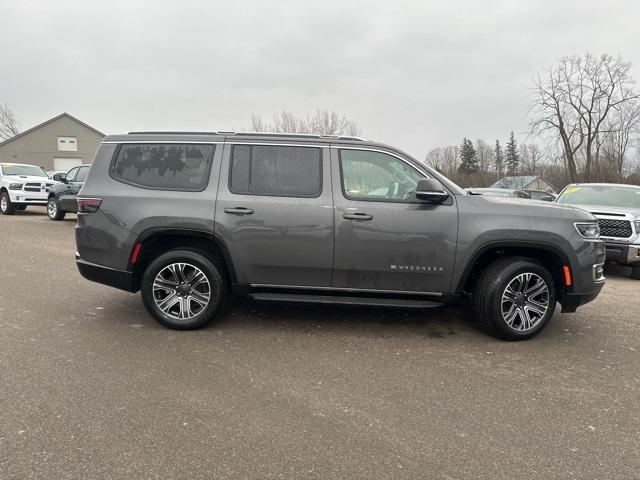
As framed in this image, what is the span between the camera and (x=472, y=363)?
13.6ft

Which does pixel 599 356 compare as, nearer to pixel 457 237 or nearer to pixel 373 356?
pixel 457 237

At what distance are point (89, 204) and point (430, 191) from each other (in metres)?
3.36

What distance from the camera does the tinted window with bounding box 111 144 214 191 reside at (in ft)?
15.6

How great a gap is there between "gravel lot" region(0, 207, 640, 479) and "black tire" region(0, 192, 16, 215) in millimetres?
13318

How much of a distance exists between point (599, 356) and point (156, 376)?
13.0 ft

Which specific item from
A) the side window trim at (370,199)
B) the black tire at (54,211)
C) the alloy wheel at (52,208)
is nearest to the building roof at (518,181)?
the black tire at (54,211)

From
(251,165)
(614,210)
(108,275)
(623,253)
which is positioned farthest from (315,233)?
(614,210)

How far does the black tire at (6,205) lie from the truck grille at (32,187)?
752 mm

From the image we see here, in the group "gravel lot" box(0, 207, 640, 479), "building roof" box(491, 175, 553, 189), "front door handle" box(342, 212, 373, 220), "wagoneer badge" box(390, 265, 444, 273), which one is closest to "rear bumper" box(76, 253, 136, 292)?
"gravel lot" box(0, 207, 640, 479)

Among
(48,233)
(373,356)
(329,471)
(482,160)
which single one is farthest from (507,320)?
(482,160)

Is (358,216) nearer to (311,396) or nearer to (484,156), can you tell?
(311,396)

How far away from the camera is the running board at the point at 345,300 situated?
459 centimetres

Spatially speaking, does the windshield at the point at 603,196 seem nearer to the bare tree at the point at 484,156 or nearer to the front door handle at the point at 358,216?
the front door handle at the point at 358,216

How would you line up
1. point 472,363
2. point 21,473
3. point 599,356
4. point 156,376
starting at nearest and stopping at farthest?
point 21,473
point 156,376
point 472,363
point 599,356
